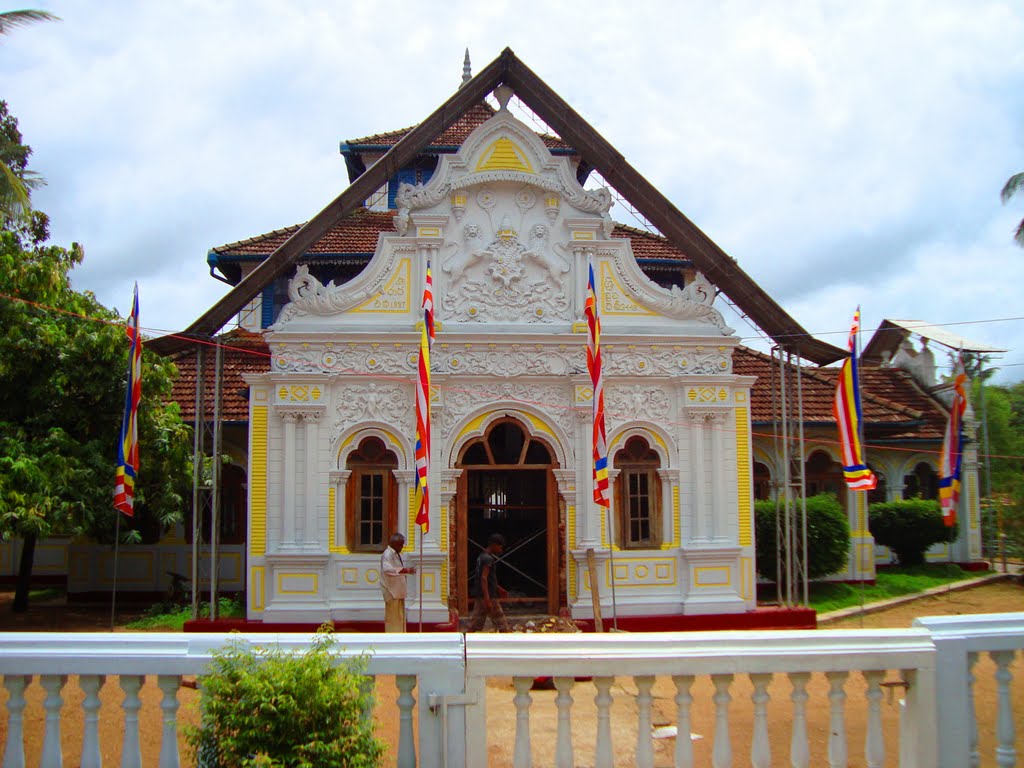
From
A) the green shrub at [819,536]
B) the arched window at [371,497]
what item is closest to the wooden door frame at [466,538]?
the arched window at [371,497]

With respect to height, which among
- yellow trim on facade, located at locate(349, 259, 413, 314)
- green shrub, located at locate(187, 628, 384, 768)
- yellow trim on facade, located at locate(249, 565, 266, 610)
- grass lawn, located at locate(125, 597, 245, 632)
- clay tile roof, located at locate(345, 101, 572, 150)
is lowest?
→ grass lawn, located at locate(125, 597, 245, 632)

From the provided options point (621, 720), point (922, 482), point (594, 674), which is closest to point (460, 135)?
point (922, 482)

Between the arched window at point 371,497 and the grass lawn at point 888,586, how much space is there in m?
7.81

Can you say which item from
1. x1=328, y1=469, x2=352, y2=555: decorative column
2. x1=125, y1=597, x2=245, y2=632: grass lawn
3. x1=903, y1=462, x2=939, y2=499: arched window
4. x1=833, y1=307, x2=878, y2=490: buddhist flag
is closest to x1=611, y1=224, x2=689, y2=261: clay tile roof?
x1=833, y1=307, x2=878, y2=490: buddhist flag

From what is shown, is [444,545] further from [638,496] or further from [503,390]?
[638,496]

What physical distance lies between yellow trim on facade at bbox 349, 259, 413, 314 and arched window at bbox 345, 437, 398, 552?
6.47 ft

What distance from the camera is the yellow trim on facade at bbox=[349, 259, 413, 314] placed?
13328 millimetres

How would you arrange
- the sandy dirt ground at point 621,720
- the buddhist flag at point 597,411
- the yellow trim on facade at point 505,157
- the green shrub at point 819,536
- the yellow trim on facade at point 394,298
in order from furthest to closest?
the green shrub at point 819,536
the yellow trim on facade at point 505,157
the yellow trim on facade at point 394,298
the buddhist flag at point 597,411
the sandy dirt ground at point 621,720

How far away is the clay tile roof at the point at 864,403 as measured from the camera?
1784 cm

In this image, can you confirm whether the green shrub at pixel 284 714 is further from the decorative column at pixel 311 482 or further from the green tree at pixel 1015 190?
the green tree at pixel 1015 190

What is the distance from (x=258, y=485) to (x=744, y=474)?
753cm

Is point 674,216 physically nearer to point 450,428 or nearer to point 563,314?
point 563,314

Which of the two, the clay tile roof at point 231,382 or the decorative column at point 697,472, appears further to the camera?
the clay tile roof at point 231,382

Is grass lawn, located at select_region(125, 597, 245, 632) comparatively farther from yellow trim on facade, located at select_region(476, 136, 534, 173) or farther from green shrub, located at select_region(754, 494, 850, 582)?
green shrub, located at select_region(754, 494, 850, 582)
